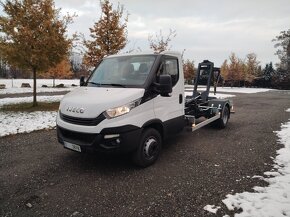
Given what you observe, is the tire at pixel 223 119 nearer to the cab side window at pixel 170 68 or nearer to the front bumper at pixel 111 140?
the cab side window at pixel 170 68

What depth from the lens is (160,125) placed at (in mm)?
5375

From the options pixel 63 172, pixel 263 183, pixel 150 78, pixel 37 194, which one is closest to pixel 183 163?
pixel 263 183

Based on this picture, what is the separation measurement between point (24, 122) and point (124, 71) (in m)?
6.09

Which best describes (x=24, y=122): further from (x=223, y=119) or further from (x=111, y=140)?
(x=223, y=119)

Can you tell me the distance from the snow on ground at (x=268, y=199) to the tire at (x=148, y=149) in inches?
69.1

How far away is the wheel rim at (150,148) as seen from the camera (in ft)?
16.5

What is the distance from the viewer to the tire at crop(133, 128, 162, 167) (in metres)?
4.87

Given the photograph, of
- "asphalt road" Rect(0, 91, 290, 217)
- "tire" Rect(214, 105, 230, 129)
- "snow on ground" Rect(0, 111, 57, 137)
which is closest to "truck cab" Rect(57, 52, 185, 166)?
"asphalt road" Rect(0, 91, 290, 217)

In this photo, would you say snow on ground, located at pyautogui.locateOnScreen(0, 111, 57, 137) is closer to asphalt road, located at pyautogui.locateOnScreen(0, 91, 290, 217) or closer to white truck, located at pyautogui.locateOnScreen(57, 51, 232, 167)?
asphalt road, located at pyautogui.locateOnScreen(0, 91, 290, 217)

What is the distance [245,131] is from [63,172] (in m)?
6.36

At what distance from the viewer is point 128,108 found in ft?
14.8

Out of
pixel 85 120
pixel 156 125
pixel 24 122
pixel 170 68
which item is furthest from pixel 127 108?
pixel 24 122

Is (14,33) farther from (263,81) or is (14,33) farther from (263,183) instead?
(263,81)

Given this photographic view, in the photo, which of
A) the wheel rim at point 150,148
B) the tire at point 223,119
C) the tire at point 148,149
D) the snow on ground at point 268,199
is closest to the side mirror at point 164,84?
the tire at point 148,149
